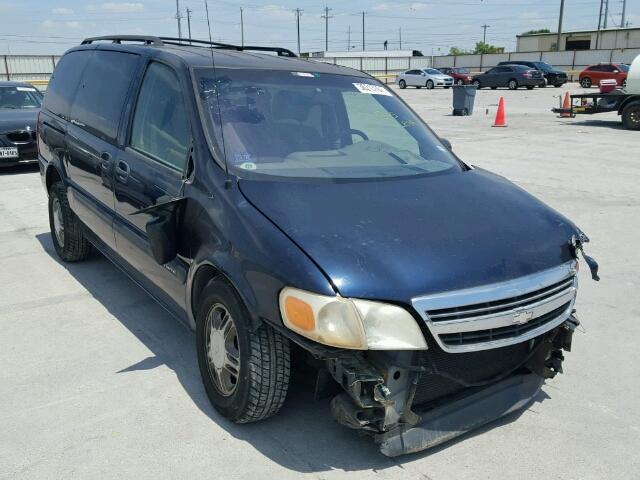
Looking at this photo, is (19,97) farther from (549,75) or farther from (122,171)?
(549,75)

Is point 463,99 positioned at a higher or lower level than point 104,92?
lower

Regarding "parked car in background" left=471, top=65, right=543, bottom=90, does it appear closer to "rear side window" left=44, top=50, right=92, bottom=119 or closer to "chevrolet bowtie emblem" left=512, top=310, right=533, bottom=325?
"rear side window" left=44, top=50, right=92, bottom=119

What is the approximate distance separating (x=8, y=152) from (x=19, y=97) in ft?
7.15

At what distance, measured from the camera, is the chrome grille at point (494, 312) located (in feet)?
8.61

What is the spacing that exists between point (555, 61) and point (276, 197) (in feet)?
189

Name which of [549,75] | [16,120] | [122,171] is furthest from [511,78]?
[122,171]

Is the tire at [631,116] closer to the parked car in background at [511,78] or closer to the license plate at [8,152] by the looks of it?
the license plate at [8,152]

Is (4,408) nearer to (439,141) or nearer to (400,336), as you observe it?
(400,336)

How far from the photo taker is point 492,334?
2.76 m

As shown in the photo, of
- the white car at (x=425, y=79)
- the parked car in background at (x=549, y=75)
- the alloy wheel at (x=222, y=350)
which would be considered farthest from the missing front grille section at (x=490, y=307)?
the white car at (x=425, y=79)

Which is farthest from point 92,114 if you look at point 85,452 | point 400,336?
point 400,336

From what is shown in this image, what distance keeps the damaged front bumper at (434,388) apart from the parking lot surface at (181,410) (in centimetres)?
20

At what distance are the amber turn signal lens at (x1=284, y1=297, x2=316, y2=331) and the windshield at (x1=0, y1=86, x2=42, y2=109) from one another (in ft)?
36.6

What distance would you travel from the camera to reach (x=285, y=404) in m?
3.45
